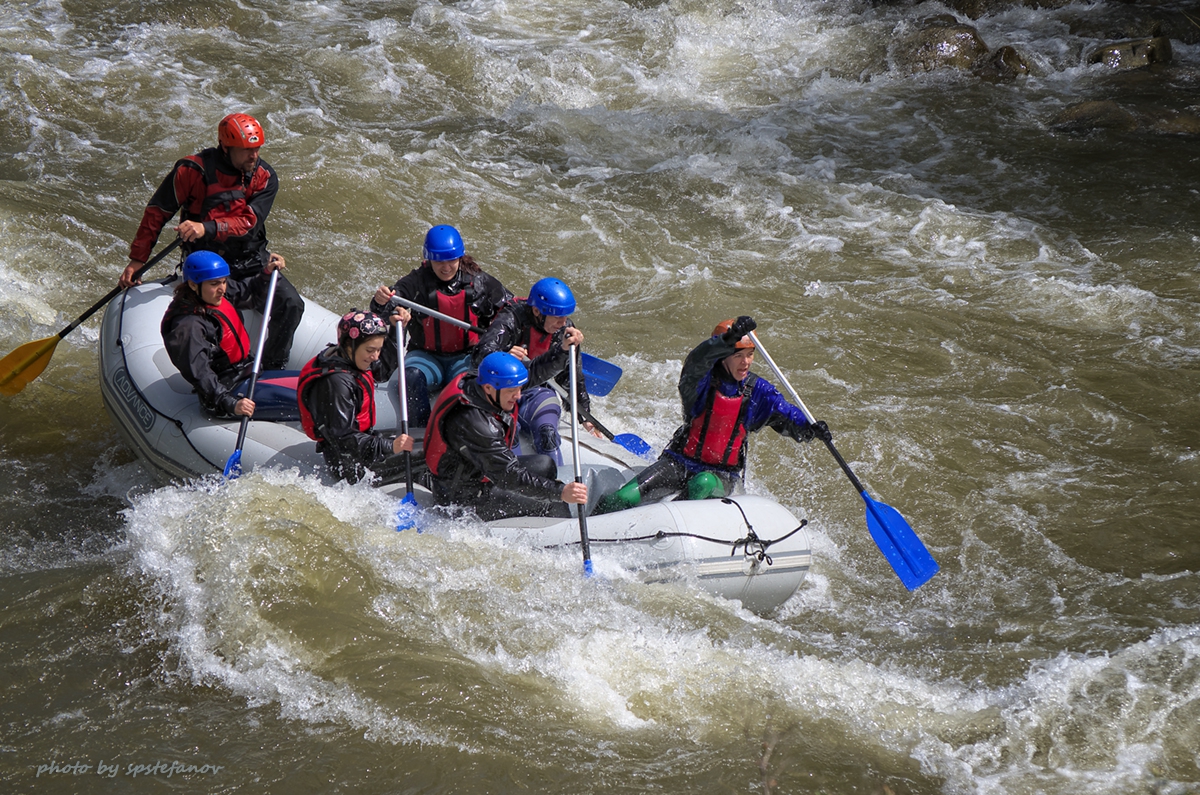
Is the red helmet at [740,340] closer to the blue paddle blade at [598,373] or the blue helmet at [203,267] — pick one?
the blue paddle blade at [598,373]

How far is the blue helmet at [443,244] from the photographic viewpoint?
19.0 ft

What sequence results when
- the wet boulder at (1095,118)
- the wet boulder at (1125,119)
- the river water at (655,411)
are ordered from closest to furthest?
the river water at (655,411), the wet boulder at (1125,119), the wet boulder at (1095,118)

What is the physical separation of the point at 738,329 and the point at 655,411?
92.3 inches

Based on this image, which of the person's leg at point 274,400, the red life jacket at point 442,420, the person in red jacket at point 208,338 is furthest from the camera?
the person's leg at point 274,400

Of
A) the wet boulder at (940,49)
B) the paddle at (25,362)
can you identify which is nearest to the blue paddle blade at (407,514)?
the paddle at (25,362)

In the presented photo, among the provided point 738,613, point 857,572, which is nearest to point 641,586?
point 738,613

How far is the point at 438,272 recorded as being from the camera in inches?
233

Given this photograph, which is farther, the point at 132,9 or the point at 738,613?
the point at 132,9

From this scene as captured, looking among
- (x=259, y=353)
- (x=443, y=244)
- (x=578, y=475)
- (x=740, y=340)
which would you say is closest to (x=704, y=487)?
(x=578, y=475)

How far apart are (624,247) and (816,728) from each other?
595 centimetres

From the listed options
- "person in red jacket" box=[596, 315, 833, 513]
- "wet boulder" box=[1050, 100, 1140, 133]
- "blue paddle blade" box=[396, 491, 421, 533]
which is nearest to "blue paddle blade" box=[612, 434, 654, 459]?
"person in red jacket" box=[596, 315, 833, 513]

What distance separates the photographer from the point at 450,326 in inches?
235

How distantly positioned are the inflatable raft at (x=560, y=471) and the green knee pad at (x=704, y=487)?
5.5 inches

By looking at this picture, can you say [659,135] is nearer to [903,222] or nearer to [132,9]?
[903,222]
